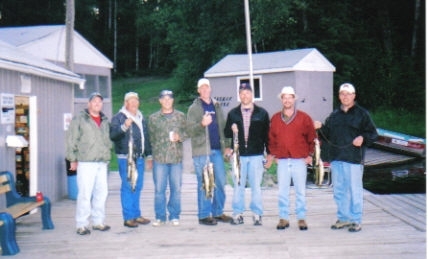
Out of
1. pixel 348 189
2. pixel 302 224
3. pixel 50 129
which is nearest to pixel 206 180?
pixel 302 224

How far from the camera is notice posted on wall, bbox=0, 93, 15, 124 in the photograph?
742 cm

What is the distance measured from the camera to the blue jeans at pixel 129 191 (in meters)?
6.90

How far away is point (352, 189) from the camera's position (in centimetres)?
674

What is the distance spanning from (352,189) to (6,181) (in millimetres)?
4465

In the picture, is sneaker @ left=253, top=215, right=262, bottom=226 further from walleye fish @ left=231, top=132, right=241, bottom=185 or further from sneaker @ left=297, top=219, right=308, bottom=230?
walleye fish @ left=231, top=132, right=241, bottom=185

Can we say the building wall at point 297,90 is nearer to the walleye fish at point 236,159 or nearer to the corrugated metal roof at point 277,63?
the corrugated metal roof at point 277,63

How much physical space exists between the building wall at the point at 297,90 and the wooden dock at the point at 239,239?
16100 millimetres

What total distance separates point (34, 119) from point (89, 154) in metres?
2.45

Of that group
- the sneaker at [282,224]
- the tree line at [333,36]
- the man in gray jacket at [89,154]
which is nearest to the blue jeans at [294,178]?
the sneaker at [282,224]

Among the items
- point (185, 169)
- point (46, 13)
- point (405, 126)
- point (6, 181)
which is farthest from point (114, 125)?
point (46, 13)

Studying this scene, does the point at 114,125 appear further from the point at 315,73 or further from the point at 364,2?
the point at 364,2

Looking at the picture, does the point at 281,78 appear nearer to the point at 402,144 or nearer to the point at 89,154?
the point at 402,144

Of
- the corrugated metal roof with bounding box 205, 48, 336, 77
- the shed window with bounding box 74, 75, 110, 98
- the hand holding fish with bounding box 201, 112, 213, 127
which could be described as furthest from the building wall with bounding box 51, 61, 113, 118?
the hand holding fish with bounding box 201, 112, 213, 127

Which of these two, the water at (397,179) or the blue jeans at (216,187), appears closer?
the blue jeans at (216,187)
